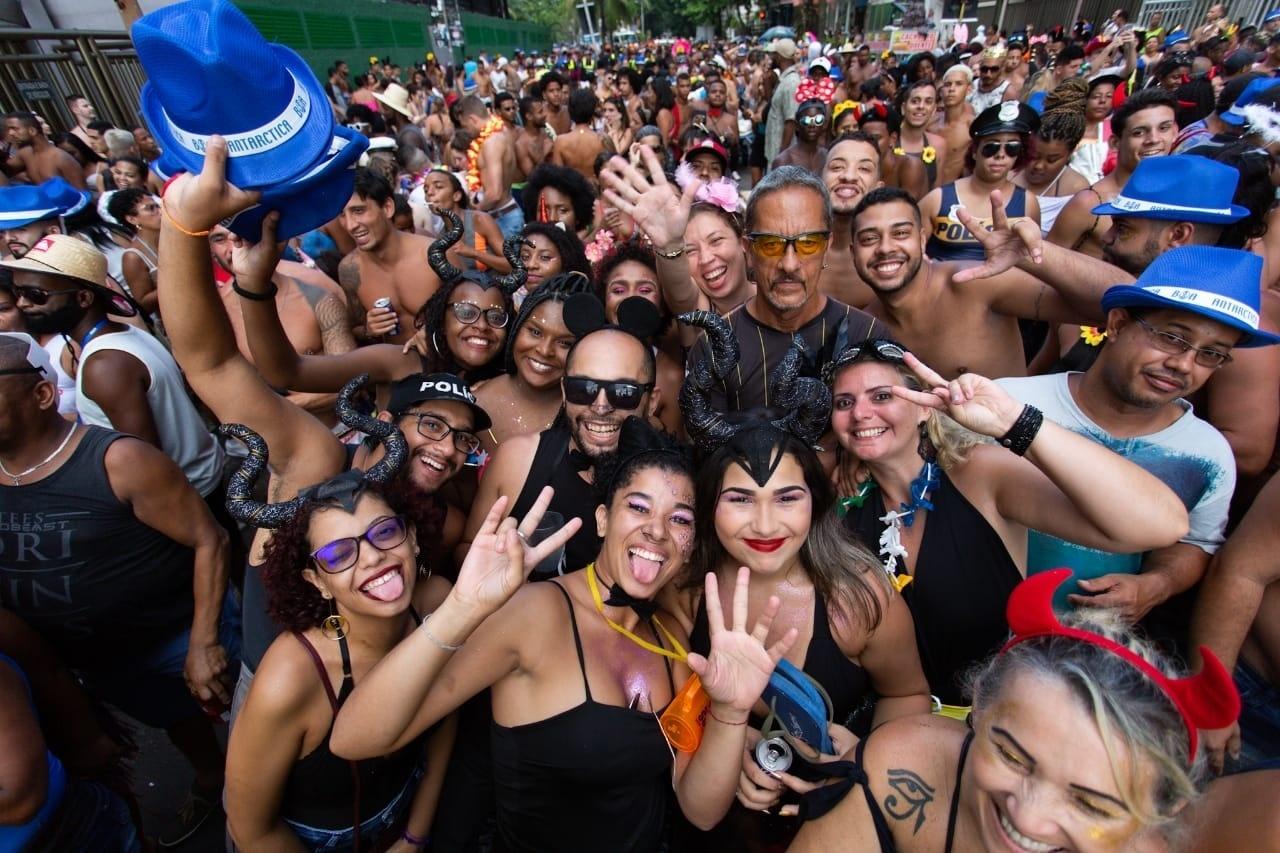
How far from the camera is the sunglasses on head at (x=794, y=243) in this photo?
9.55 ft

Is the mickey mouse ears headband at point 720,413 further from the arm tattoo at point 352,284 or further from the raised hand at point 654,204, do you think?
the arm tattoo at point 352,284

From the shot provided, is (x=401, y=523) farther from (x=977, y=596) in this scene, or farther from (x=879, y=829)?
(x=977, y=596)

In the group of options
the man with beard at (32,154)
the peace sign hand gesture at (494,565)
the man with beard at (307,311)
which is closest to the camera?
the peace sign hand gesture at (494,565)

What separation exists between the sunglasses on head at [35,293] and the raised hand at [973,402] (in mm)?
3859

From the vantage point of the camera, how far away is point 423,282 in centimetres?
459

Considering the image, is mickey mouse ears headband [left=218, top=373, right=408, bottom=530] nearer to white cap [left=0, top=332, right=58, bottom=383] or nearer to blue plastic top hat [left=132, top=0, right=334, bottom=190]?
A: blue plastic top hat [left=132, top=0, right=334, bottom=190]

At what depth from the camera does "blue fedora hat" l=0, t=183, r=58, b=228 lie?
3.85m

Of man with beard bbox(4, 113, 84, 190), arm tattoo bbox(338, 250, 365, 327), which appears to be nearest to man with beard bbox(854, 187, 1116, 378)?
arm tattoo bbox(338, 250, 365, 327)

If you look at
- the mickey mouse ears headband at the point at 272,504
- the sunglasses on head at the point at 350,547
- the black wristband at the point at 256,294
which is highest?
the black wristband at the point at 256,294

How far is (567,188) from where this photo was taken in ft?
17.4

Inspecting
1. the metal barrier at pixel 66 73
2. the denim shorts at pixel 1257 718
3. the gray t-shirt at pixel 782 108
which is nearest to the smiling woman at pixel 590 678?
the denim shorts at pixel 1257 718

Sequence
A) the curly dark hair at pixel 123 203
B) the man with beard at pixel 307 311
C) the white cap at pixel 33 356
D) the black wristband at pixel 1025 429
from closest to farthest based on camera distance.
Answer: the black wristband at pixel 1025 429 → the white cap at pixel 33 356 → the man with beard at pixel 307 311 → the curly dark hair at pixel 123 203

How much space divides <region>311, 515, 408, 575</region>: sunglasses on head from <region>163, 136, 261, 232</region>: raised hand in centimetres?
100

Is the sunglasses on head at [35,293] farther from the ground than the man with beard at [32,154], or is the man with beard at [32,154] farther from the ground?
the man with beard at [32,154]
